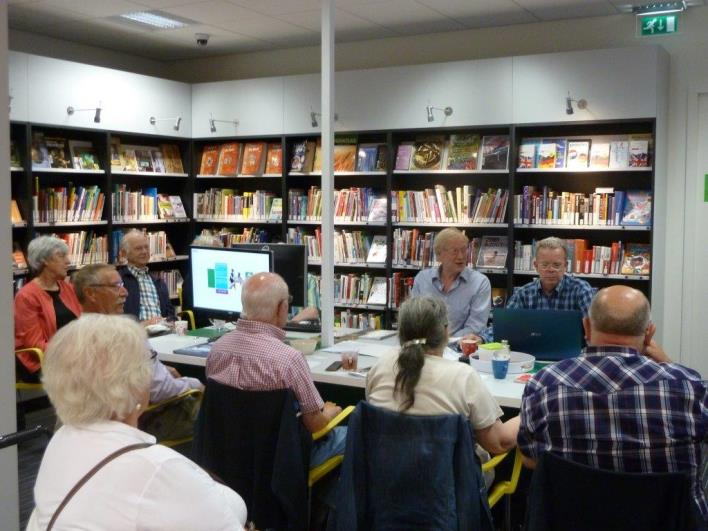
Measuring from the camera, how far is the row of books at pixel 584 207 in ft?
18.2

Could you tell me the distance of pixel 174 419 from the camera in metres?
3.43

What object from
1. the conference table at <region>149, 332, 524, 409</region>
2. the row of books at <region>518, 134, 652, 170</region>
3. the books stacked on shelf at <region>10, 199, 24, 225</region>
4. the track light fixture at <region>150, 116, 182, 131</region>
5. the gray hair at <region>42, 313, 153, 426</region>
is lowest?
the conference table at <region>149, 332, 524, 409</region>

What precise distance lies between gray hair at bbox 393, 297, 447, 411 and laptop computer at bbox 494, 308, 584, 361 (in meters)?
0.87

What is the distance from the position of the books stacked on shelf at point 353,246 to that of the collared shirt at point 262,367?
371cm

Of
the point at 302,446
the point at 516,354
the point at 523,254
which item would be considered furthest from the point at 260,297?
the point at 523,254

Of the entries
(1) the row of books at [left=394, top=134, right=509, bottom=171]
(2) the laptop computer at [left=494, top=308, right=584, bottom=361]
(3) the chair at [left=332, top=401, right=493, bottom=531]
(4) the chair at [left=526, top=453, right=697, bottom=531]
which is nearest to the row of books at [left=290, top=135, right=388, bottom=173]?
(1) the row of books at [left=394, top=134, right=509, bottom=171]

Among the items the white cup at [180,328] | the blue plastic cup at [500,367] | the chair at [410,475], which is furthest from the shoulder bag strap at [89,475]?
the white cup at [180,328]

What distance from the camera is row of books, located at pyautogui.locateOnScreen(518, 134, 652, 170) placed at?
5.54 metres

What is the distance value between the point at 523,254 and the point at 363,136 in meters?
1.76

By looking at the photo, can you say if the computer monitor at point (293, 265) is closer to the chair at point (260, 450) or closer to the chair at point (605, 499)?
the chair at point (260, 450)

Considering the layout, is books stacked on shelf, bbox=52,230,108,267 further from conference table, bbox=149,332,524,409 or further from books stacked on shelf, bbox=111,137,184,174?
conference table, bbox=149,332,524,409

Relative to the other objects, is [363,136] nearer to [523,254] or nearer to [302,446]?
[523,254]

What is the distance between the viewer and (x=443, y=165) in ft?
20.5

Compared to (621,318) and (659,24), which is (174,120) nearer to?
(659,24)
